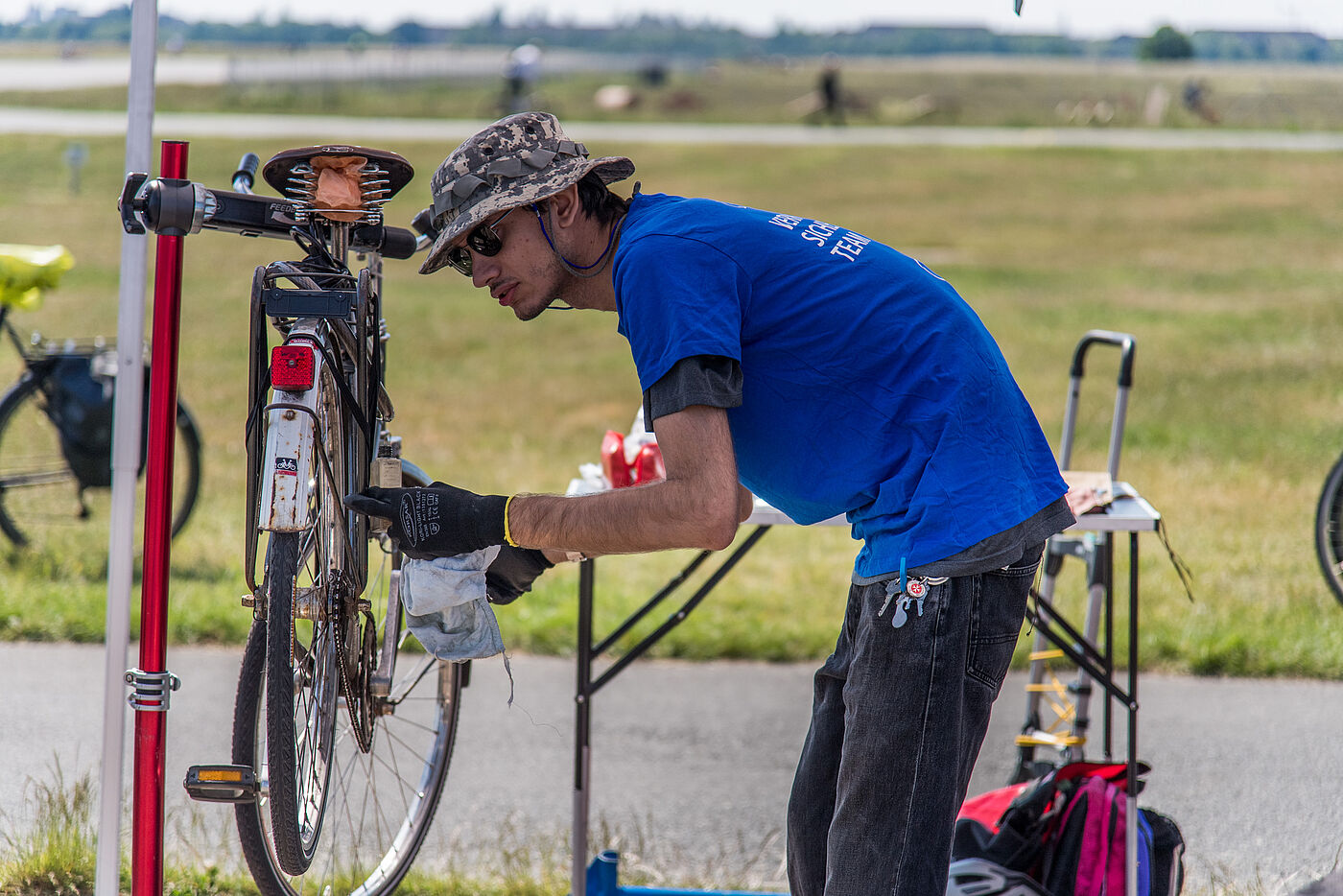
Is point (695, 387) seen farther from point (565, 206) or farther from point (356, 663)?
point (356, 663)

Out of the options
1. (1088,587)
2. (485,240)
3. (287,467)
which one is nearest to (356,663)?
(287,467)

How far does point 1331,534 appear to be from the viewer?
5297 mm

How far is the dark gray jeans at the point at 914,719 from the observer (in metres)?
2.24

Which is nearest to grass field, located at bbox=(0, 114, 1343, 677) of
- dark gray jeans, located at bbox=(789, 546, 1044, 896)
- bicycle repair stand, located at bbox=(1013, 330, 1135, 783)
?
bicycle repair stand, located at bbox=(1013, 330, 1135, 783)

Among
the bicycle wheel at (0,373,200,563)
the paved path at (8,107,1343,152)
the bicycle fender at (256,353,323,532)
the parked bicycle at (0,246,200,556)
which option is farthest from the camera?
the paved path at (8,107,1343,152)

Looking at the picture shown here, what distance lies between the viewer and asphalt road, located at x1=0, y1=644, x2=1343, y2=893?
366 cm

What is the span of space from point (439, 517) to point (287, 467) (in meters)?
0.28

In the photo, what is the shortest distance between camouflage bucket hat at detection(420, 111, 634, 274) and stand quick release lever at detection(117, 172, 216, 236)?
1.42 feet

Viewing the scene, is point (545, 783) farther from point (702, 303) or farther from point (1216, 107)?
point (1216, 107)

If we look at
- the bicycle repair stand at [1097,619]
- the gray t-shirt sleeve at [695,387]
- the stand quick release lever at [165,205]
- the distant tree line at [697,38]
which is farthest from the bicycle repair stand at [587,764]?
the distant tree line at [697,38]

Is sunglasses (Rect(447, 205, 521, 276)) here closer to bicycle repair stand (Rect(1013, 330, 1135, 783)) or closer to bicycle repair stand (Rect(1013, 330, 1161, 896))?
bicycle repair stand (Rect(1013, 330, 1161, 896))

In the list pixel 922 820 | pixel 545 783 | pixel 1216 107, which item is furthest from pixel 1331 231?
pixel 922 820

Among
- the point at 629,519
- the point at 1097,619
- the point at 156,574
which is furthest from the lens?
the point at 1097,619

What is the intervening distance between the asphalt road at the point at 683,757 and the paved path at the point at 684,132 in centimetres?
1737
